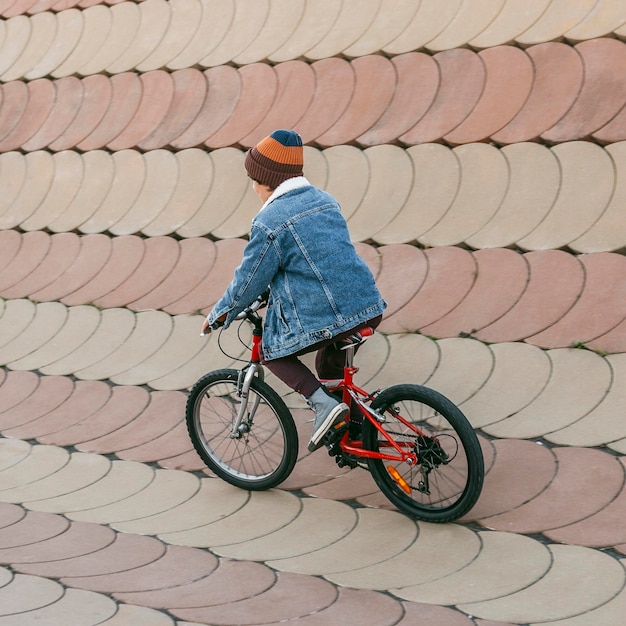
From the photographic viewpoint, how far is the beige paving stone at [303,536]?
3.54 m

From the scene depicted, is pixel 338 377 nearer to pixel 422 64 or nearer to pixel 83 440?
pixel 83 440

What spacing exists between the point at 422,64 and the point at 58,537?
3.64m

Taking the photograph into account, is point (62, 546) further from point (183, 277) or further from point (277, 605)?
point (183, 277)

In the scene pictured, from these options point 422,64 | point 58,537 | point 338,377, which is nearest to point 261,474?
point 338,377

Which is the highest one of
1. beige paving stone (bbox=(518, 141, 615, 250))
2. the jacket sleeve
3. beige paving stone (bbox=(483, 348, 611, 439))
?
beige paving stone (bbox=(518, 141, 615, 250))

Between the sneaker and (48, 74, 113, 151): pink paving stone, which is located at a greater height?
(48, 74, 113, 151): pink paving stone

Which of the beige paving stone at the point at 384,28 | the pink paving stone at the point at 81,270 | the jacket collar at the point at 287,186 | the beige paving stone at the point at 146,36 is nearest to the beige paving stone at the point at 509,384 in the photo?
the jacket collar at the point at 287,186

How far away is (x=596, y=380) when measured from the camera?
4148 millimetres

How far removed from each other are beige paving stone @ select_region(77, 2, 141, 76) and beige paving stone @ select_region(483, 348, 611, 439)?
4.28 meters

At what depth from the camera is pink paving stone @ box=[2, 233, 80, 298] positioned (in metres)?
5.91

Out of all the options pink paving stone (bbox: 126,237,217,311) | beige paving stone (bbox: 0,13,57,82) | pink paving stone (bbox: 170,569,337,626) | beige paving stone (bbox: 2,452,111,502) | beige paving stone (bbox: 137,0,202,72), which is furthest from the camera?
beige paving stone (bbox: 0,13,57,82)

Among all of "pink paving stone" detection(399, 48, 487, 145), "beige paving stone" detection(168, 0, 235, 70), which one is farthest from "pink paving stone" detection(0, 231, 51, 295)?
"pink paving stone" detection(399, 48, 487, 145)

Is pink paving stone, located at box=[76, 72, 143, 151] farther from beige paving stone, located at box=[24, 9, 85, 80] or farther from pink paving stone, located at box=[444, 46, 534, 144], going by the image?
pink paving stone, located at box=[444, 46, 534, 144]

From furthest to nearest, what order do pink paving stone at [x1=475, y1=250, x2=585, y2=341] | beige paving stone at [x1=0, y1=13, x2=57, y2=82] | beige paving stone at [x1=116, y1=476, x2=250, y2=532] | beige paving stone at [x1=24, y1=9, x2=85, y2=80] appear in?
beige paving stone at [x1=0, y1=13, x2=57, y2=82] → beige paving stone at [x1=24, y1=9, x2=85, y2=80] → pink paving stone at [x1=475, y1=250, x2=585, y2=341] → beige paving stone at [x1=116, y1=476, x2=250, y2=532]
